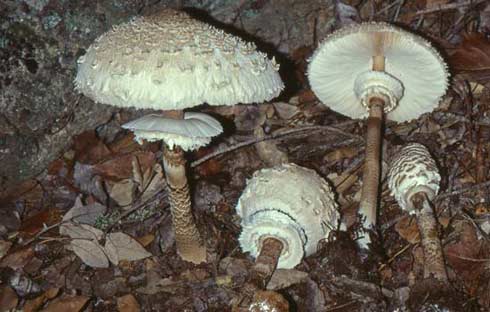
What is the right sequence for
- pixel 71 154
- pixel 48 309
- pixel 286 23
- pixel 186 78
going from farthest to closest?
pixel 286 23, pixel 71 154, pixel 48 309, pixel 186 78

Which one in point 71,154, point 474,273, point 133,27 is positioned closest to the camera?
point 133,27

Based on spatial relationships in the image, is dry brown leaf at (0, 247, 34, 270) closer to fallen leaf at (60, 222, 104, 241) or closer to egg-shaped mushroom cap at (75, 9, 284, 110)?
fallen leaf at (60, 222, 104, 241)

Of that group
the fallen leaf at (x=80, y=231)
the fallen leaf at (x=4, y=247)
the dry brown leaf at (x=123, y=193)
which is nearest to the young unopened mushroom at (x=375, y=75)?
the dry brown leaf at (x=123, y=193)

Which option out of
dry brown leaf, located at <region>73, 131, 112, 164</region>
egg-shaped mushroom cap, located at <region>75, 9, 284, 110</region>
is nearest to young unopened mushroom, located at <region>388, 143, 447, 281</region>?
egg-shaped mushroom cap, located at <region>75, 9, 284, 110</region>

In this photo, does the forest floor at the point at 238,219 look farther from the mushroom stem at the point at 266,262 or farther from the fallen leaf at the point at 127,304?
the mushroom stem at the point at 266,262

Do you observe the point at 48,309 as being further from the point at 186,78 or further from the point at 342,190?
the point at 342,190

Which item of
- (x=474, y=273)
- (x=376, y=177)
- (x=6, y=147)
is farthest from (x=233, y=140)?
(x=474, y=273)
